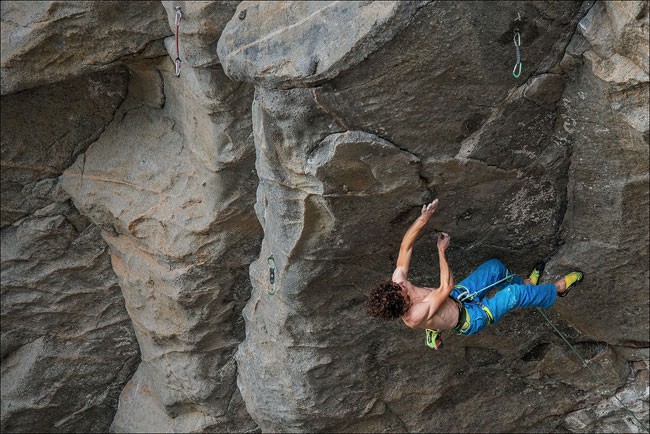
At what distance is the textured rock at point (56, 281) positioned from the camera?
21.6ft

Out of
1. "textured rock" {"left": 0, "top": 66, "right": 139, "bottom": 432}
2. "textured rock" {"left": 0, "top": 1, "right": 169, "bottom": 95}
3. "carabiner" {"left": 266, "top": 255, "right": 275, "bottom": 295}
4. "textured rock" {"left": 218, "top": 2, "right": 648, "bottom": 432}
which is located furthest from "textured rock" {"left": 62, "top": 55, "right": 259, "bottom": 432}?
"carabiner" {"left": 266, "top": 255, "right": 275, "bottom": 295}

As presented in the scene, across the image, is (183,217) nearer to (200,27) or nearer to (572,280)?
(200,27)

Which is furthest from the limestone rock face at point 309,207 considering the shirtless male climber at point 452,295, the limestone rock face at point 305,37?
the shirtless male climber at point 452,295

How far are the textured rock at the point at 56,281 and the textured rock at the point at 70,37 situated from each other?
0.39 metres

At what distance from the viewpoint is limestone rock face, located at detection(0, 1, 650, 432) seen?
438 cm

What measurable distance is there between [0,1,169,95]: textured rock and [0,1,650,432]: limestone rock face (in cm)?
2

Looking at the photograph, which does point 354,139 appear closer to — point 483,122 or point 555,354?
point 483,122

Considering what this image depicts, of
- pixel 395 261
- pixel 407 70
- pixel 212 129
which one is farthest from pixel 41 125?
pixel 407 70

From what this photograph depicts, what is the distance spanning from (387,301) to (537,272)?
4.32ft

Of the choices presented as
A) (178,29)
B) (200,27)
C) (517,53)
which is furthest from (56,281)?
(517,53)

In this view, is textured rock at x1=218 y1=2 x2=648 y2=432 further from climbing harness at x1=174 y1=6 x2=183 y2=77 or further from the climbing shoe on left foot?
climbing harness at x1=174 y1=6 x2=183 y2=77

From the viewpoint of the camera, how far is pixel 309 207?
4977mm

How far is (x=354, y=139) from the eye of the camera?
4.53 m

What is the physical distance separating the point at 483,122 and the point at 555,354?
2.39 meters
